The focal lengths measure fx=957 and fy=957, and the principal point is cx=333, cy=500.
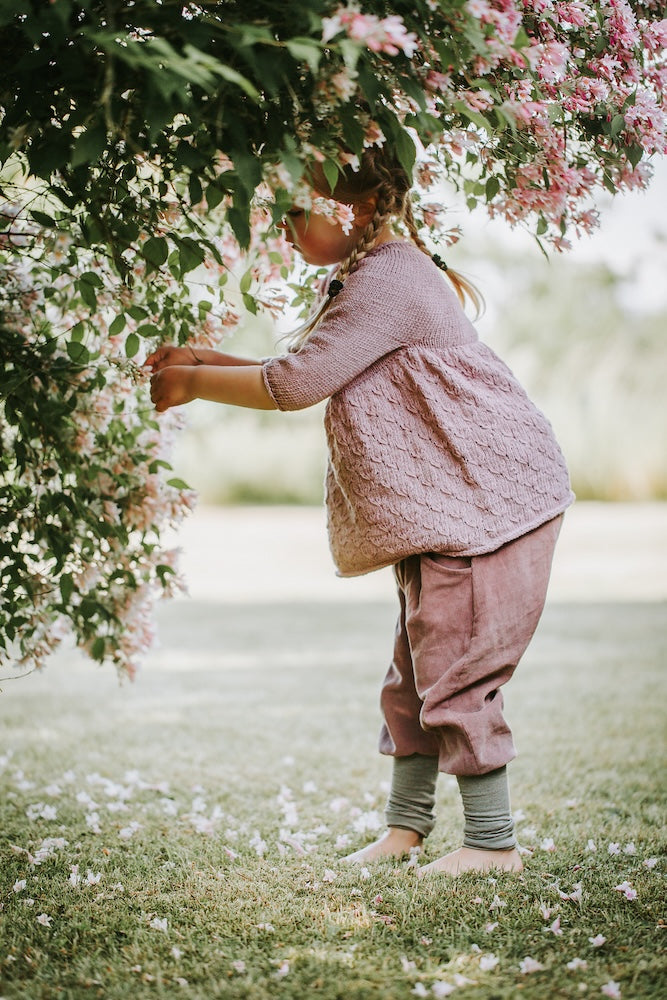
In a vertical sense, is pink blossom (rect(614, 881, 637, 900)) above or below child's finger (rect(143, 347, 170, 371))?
below

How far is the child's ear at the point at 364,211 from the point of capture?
212 centimetres

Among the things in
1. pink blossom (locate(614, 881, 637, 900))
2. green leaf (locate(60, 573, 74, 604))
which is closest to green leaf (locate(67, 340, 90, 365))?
green leaf (locate(60, 573, 74, 604))

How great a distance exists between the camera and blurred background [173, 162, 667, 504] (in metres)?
13.2

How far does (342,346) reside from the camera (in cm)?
192

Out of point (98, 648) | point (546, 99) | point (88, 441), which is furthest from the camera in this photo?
point (98, 648)

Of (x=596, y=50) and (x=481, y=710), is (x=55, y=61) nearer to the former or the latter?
(x=596, y=50)

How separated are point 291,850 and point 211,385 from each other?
3.84 ft

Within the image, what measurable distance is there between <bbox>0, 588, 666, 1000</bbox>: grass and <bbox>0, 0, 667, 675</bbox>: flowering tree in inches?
22.4

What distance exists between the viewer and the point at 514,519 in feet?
6.73

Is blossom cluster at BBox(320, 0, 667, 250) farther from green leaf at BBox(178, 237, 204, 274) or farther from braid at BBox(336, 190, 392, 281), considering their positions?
green leaf at BBox(178, 237, 204, 274)

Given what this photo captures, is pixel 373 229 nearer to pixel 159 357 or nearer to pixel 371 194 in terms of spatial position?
pixel 371 194

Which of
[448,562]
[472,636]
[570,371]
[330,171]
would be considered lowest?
[472,636]

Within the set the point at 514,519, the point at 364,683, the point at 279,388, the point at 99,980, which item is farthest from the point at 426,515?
the point at 364,683

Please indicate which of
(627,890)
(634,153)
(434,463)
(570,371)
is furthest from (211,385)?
(570,371)
